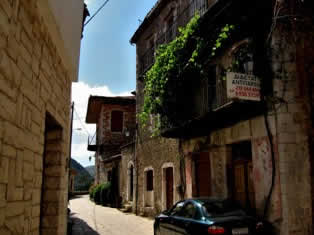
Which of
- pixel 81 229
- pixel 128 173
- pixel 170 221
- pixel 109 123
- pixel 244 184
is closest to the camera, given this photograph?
pixel 170 221

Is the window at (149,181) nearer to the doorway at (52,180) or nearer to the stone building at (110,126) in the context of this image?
the stone building at (110,126)

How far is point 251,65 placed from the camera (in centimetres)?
778

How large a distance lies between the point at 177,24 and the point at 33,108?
10315mm

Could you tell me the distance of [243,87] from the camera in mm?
7215

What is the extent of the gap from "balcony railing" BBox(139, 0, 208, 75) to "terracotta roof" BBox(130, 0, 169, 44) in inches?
46.3

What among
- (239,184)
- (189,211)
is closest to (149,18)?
(239,184)

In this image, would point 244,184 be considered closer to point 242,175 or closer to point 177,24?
point 242,175

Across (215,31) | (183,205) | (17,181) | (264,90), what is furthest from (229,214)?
(215,31)

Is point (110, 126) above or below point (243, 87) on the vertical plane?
above

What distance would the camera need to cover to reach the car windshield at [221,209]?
6105 mm

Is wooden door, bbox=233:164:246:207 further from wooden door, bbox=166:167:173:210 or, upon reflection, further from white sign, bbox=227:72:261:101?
wooden door, bbox=166:167:173:210

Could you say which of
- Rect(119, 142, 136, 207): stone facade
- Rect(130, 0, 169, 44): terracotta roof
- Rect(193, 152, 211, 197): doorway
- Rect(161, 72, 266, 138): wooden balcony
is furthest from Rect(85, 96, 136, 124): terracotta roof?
Rect(193, 152, 211, 197): doorway

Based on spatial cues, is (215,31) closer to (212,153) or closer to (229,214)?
(212,153)

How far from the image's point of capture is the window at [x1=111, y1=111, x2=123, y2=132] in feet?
80.3
